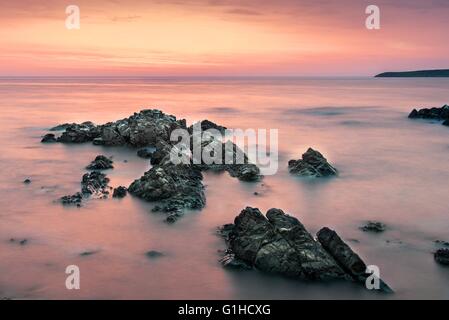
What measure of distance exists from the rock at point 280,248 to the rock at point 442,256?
10.0ft

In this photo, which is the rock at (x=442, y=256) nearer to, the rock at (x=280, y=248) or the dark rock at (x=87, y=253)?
the rock at (x=280, y=248)

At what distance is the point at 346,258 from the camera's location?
10.7m

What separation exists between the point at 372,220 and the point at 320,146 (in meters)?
16.5

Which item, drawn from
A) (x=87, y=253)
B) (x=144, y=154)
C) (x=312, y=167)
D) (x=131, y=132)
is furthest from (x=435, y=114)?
(x=87, y=253)

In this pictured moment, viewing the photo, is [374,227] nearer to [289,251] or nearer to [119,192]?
[289,251]

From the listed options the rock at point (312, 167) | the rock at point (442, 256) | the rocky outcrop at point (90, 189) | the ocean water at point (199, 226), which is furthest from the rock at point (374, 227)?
the rocky outcrop at point (90, 189)

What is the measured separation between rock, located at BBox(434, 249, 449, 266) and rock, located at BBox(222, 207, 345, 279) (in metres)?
3.06

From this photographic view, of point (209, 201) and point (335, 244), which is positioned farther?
point (209, 201)

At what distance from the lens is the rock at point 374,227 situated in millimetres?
13958

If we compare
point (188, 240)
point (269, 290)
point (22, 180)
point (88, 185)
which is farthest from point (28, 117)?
point (269, 290)

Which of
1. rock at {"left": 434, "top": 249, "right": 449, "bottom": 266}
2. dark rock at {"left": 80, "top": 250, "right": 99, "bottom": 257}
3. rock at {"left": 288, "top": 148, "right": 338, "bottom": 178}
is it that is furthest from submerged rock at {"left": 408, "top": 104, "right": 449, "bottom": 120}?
dark rock at {"left": 80, "top": 250, "right": 99, "bottom": 257}

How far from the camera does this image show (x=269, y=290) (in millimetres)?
10234

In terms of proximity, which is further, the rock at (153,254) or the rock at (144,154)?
the rock at (144,154)
